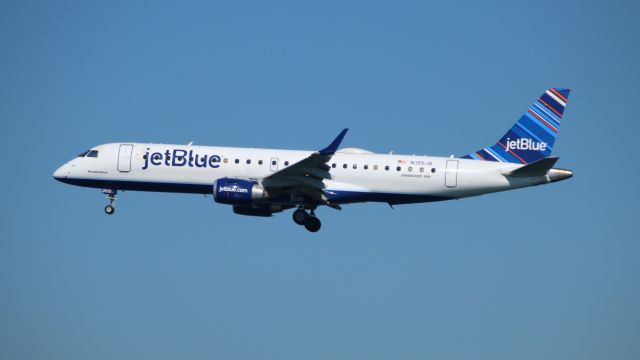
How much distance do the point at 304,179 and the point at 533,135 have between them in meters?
13.1

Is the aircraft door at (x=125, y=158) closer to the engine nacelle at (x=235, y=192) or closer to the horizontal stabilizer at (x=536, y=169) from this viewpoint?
the engine nacelle at (x=235, y=192)

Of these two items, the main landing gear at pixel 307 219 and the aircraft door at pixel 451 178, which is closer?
the aircraft door at pixel 451 178

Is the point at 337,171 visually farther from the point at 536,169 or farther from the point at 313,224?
the point at 536,169

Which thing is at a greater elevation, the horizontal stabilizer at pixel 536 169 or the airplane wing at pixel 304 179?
the horizontal stabilizer at pixel 536 169

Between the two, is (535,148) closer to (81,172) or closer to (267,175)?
(267,175)

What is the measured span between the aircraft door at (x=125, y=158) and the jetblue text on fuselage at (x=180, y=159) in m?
0.93

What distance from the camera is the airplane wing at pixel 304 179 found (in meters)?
49.2

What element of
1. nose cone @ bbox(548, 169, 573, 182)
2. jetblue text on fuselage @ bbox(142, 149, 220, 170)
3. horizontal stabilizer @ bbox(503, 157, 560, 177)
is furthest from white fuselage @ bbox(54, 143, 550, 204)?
nose cone @ bbox(548, 169, 573, 182)

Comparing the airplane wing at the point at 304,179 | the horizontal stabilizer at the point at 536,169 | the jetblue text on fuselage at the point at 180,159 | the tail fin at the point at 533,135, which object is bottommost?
the airplane wing at the point at 304,179

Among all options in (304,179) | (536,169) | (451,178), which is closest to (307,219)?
(304,179)

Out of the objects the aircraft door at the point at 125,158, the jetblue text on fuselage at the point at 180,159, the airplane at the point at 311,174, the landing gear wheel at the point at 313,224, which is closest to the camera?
the airplane at the point at 311,174

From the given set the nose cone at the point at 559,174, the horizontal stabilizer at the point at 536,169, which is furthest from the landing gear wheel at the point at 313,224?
the nose cone at the point at 559,174

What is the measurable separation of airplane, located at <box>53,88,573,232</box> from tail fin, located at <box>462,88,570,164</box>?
0.05 m

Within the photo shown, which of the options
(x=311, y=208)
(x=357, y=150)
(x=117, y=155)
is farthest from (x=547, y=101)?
(x=117, y=155)
